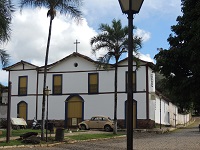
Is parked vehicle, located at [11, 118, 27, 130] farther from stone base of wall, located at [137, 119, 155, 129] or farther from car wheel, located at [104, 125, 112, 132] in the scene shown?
stone base of wall, located at [137, 119, 155, 129]

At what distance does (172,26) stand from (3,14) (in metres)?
10.9

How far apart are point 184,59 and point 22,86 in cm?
3557

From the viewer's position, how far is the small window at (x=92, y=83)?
3872 cm

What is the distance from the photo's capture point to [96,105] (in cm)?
3844

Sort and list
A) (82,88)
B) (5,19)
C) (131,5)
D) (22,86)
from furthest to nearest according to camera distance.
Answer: (22,86) < (82,88) < (5,19) < (131,5)

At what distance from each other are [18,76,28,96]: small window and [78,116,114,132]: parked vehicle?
10.2m

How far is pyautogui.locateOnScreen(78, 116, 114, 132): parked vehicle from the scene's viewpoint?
32559 millimetres

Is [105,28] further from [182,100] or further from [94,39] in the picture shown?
[182,100]

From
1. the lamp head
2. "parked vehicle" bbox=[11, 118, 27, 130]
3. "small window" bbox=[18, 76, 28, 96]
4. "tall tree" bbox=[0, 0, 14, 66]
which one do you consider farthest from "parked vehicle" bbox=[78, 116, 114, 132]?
the lamp head

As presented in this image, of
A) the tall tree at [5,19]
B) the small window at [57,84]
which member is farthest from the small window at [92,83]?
the tall tree at [5,19]

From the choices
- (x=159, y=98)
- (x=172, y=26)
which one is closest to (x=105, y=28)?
(x=159, y=98)

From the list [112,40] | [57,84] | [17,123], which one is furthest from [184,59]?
[57,84]

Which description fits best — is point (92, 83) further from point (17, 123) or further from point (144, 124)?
point (17, 123)

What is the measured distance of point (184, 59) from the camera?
7355 millimetres
